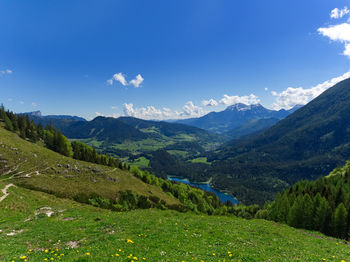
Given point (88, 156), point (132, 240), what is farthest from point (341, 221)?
point (88, 156)

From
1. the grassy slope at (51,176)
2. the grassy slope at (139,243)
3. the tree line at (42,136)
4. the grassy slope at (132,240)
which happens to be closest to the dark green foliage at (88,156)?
the tree line at (42,136)

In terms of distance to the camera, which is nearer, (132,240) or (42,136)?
(132,240)

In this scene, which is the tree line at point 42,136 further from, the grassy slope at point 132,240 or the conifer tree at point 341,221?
the conifer tree at point 341,221

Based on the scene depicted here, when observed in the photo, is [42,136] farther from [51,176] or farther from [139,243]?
[139,243]

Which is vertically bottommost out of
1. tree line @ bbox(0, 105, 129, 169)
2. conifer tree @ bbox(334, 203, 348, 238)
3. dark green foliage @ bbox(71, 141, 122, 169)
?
conifer tree @ bbox(334, 203, 348, 238)

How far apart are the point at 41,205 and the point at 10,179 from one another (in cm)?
1888

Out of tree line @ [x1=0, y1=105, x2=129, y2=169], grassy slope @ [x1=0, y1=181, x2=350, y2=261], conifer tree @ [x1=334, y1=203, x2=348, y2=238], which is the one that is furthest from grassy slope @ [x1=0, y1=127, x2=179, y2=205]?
conifer tree @ [x1=334, y1=203, x2=348, y2=238]

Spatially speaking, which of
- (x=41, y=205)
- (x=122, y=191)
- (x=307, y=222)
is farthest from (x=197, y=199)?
(x=41, y=205)

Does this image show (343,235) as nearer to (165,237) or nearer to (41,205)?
(165,237)

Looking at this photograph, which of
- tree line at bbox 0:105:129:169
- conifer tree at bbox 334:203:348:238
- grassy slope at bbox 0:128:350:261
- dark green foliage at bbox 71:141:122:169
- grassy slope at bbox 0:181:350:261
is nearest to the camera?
grassy slope at bbox 0:181:350:261

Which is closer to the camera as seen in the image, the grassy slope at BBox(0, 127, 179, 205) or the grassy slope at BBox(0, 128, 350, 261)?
the grassy slope at BBox(0, 128, 350, 261)

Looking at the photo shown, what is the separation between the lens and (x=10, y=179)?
141 feet

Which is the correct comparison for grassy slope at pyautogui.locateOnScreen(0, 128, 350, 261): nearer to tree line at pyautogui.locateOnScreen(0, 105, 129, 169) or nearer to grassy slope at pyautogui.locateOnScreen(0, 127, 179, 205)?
grassy slope at pyautogui.locateOnScreen(0, 127, 179, 205)

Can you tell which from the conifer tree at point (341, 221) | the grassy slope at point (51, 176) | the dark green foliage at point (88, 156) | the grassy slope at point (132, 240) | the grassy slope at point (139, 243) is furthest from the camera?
the dark green foliage at point (88, 156)
